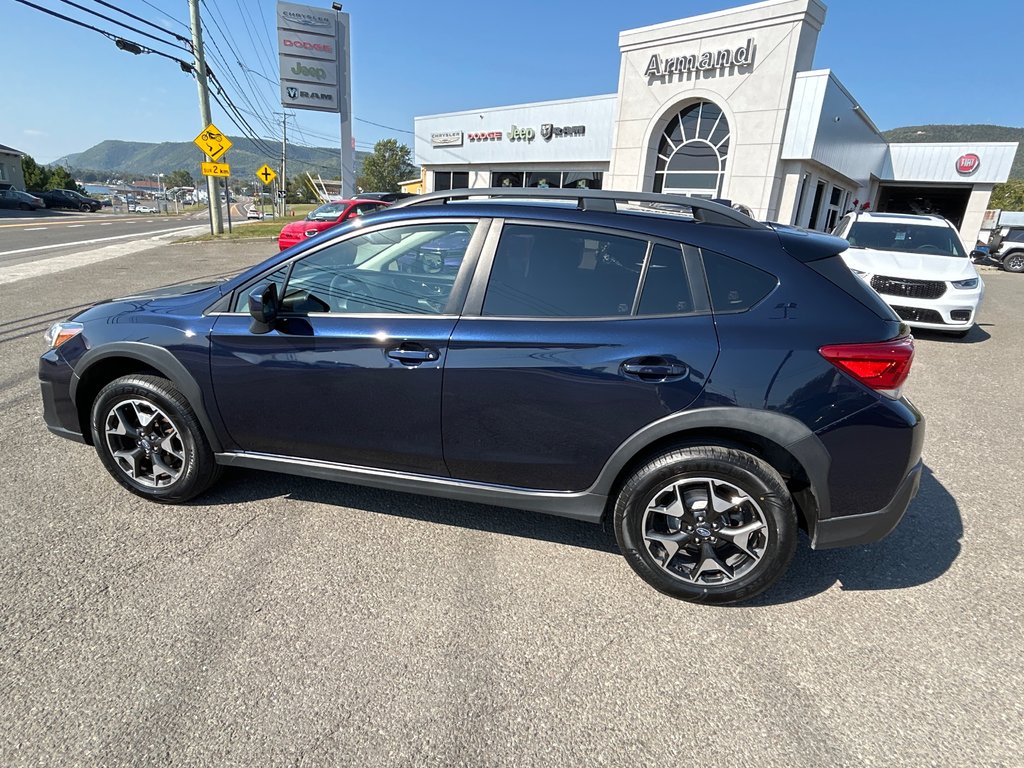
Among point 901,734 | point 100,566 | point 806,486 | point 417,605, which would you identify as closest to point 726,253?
point 806,486

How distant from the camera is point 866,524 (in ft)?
7.75

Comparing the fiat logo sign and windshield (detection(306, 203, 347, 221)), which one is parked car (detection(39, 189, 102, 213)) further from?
the fiat logo sign

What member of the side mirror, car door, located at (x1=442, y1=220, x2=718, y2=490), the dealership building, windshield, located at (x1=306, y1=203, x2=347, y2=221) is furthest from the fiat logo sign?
the side mirror

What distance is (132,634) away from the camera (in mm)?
2184

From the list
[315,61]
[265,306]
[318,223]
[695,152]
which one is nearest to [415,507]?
[265,306]

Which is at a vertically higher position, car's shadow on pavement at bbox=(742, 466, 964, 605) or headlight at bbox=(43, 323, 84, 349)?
headlight at bbox=(43, 323, 84, 349)

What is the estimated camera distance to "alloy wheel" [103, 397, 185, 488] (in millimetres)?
3012

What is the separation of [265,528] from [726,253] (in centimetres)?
270

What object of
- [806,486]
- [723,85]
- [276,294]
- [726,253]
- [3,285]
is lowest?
[3,285]

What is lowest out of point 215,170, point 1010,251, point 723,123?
point 1010,251

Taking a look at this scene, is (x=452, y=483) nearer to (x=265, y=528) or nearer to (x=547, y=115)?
(x=265, y=528)

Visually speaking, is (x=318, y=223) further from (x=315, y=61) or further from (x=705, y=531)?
(x=315, y=61)

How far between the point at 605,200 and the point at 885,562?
2.37m

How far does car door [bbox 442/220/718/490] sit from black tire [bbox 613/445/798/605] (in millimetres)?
229
